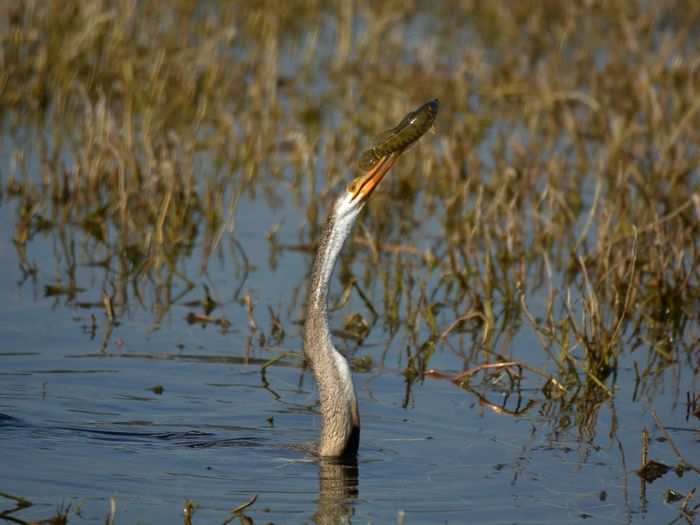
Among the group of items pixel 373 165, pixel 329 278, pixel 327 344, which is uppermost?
pixel 373 165

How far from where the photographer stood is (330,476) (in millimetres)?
6008

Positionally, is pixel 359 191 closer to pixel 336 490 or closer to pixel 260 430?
pixel 336 490

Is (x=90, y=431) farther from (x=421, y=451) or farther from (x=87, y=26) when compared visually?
(x=87, y=26)

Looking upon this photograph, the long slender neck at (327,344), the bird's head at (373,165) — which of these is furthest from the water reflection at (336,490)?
the bird's head at (373,165)

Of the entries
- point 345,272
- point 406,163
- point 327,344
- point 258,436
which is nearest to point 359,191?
point 327,344

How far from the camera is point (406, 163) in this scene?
10875 millimetres

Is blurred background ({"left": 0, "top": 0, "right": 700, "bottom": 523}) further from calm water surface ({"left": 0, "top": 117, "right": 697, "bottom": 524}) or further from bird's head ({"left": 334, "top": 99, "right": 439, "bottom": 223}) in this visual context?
bird's head ({"left": 334, "top": 99, "right": 439, "bottom": 223})

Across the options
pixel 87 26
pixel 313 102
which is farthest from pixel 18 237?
pixel 313 102

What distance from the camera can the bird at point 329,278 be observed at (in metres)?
5.82

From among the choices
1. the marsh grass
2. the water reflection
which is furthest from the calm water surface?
the marsh grass

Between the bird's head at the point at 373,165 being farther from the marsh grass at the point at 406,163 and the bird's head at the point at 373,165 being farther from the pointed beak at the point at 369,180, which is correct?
the marsh grass at the point at 406,163

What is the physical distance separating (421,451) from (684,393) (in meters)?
1.67

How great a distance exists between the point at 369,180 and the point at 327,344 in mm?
666

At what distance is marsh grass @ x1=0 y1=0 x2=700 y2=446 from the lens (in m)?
8.37
